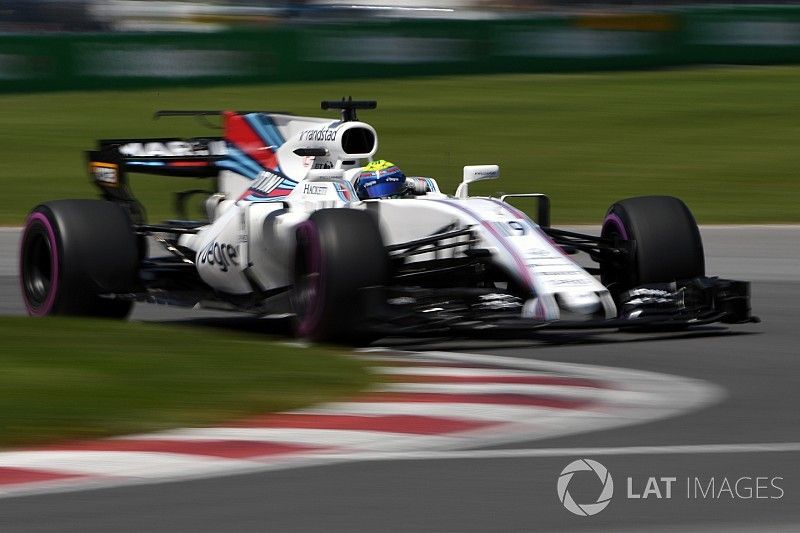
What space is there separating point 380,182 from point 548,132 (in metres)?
13.0

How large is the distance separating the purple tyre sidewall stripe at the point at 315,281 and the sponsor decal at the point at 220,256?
1.02 m

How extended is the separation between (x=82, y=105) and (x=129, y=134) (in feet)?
7.34

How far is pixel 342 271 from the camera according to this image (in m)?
8.28

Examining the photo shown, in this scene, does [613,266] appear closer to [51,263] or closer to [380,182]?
[380,182]


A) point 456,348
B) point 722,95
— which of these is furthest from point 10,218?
point 722,95

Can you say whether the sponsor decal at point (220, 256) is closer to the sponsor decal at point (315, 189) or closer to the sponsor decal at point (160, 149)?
the sponsor decal at point (315, 189)

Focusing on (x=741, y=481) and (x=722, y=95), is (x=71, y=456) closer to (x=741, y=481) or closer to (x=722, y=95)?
(x=741, y=481)

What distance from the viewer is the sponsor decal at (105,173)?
11.0 meters

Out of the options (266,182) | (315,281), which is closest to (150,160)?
(266,182)

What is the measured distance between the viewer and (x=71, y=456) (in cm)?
564

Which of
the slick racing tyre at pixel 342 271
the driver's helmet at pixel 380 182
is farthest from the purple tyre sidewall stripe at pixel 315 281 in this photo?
the driver's helmet at pixel 380 182

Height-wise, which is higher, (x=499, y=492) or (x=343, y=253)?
(x=343, y=253)

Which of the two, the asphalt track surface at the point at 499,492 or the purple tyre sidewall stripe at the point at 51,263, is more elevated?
the purple tyre sidewall stripe at the point at 51,263

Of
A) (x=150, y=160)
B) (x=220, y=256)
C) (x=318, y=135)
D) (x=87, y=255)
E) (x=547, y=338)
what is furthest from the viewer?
(x=150, y=160)
